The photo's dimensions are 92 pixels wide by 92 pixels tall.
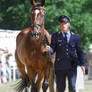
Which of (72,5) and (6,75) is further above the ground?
(72,5)

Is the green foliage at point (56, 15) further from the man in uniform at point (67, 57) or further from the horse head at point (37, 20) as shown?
the man in uniform at point (67, 57)

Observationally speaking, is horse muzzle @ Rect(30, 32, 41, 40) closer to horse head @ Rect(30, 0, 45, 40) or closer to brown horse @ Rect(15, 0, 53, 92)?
horse head @ Rect(30, 0, 45, 40)

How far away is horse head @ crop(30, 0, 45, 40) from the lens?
9.55 m

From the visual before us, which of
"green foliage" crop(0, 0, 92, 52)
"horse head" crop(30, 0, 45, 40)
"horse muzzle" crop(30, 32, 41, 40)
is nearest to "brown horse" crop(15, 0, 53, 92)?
"horse head" crop(30, 0, 45, 40)

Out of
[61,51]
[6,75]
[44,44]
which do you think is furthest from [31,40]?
[6,75]

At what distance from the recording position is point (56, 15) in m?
24.9

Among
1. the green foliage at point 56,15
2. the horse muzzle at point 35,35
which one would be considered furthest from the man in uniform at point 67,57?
the green foliage at point 56,15

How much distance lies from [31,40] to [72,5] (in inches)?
620

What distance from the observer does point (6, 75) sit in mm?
19562

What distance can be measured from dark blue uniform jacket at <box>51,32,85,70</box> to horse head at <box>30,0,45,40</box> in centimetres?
95

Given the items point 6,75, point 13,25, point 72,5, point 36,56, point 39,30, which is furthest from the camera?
point 13,25

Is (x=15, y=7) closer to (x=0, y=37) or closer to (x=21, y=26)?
(x=21, y=26)

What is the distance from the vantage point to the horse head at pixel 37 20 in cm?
955

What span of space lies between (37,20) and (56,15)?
1516cm
